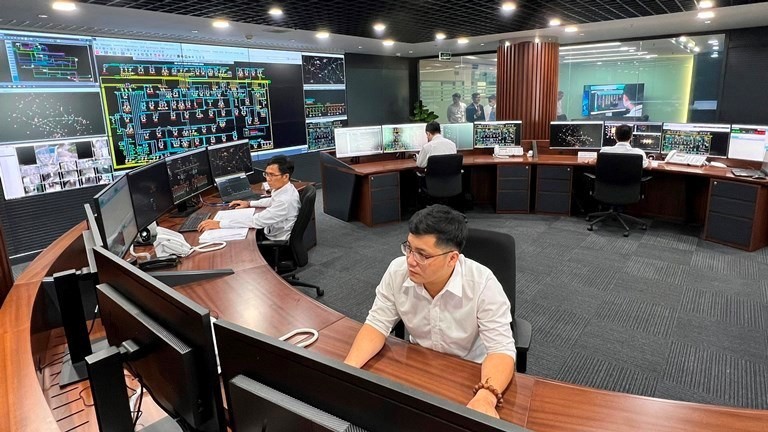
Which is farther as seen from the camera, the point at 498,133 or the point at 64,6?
the point at 498,133

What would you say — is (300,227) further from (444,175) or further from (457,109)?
(457,109)

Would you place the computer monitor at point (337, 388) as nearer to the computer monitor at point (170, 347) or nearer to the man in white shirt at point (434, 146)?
the computer monitor at point (170, 347)

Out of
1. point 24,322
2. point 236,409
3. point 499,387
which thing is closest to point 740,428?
point 499,387

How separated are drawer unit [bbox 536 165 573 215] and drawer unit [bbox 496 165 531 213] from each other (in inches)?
5.7

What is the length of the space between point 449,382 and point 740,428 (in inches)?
28.9

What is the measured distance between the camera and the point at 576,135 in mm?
5887

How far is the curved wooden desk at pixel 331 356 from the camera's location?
1.19 metres

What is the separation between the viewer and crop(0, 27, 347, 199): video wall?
448 cm

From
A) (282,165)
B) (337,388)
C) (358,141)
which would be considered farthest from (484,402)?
(358,141)

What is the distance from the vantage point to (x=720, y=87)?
21.4 feet

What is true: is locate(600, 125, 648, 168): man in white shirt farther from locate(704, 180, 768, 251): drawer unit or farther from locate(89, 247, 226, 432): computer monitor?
locate(89, 247, 226, 432): computer monitor

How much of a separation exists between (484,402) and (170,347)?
0.81 m

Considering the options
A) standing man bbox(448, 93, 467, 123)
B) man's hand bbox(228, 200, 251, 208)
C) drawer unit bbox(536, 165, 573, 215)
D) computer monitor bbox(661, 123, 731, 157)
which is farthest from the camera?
standing man bbox(448, 93, 467, 123)

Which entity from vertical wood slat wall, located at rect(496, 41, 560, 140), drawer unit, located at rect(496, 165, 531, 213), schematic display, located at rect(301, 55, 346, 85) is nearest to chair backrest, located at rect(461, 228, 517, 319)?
drawer unit, located at rect(496, 165, 531, 213)
